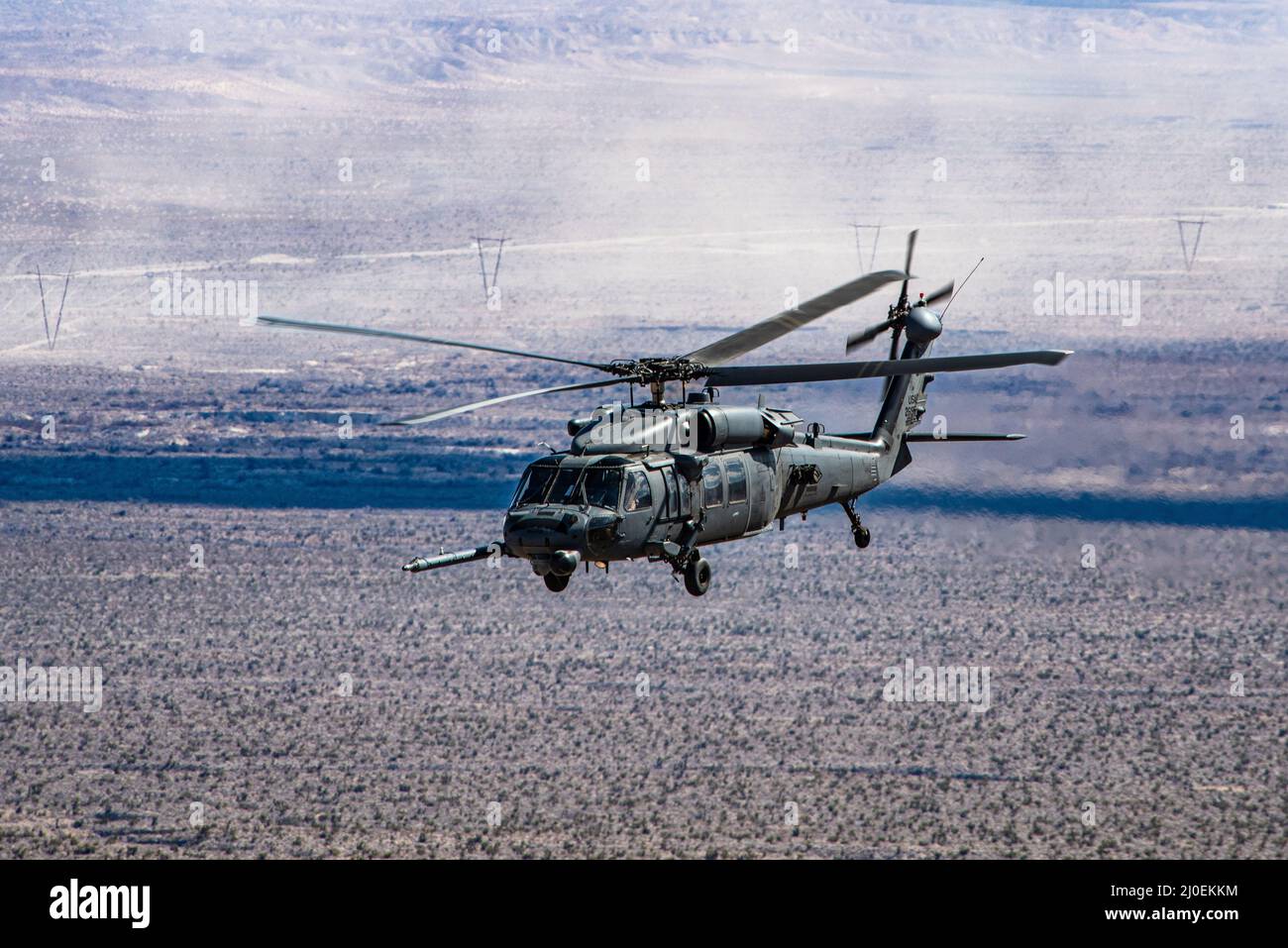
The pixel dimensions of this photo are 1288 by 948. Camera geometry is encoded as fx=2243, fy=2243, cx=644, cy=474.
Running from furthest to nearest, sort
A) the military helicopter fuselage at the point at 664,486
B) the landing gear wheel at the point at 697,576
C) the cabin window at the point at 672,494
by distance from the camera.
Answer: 1. the cabin window at the point at 672,494
2. the landing gear wheel at the point at 697,576
3. the military helicopter fuselage at the point at 664,486

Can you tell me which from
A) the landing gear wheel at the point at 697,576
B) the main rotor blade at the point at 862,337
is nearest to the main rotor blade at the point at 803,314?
the main rotor blade at the point at 862,337

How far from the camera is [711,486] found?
50.1 metres

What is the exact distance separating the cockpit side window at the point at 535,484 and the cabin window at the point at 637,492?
1740mm

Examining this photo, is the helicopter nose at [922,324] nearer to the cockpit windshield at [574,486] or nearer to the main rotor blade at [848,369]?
the main rotor blade at [848,369]

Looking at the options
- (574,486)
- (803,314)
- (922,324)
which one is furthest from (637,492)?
(922,324)

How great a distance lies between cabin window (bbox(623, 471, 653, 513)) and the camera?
4812 cm

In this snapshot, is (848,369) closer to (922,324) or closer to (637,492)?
(637,492)

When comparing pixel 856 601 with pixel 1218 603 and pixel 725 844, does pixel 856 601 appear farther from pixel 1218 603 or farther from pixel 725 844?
pixel 725 844

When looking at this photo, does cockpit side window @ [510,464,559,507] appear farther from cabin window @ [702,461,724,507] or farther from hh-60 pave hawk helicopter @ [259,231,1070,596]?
cabin window @ [702,461,724,507]

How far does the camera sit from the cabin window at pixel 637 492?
4812cm

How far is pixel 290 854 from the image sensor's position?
360 ft

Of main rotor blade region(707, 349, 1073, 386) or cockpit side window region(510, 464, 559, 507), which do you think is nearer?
main rotor blade region(707, 349, 1073, 386)

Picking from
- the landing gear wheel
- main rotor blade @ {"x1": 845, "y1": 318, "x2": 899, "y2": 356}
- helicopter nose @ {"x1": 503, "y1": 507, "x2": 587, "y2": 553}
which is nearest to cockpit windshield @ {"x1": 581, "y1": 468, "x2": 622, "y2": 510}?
helicopter nose @ {"x1": 503, "y1": 507, "x2": 587, "y2": 553}
